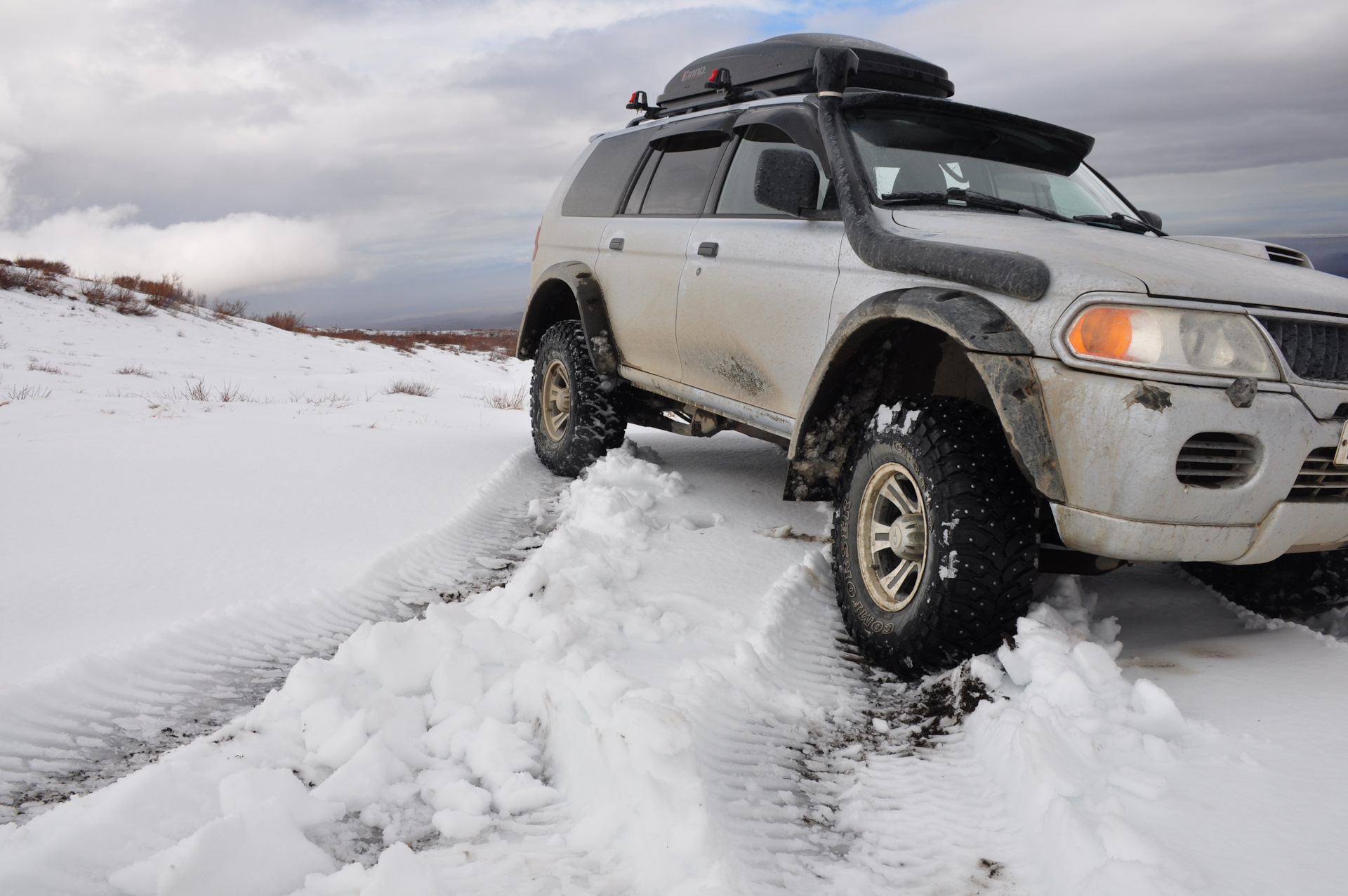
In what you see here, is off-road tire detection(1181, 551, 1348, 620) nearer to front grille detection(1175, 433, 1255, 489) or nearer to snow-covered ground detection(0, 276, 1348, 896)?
snow-covered ground detection(0, 276, 1348, 896)

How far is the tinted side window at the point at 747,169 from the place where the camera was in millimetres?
3721

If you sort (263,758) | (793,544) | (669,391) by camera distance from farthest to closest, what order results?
(669,391), (793,544), (263,758)

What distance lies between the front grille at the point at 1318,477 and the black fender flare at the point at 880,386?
Answer: 2.03ft

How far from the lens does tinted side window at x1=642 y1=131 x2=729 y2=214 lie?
13.4 feet

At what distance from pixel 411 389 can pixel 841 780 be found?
9.22 metres

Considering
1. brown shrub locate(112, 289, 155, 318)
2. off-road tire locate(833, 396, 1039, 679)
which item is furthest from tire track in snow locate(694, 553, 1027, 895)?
brown shrub locate(112, 289, 155, 318)

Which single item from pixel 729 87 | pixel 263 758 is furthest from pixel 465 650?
pixel 729 87

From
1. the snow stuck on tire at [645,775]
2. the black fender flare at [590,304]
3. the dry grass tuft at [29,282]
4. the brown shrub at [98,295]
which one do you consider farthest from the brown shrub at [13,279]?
the snow stuck on tire at [645,775]

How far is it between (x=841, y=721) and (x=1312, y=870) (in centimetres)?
113

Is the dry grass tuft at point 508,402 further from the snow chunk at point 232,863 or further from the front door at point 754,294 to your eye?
the snow chunk at point 232,863

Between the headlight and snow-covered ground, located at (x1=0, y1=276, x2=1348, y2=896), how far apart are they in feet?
2.63

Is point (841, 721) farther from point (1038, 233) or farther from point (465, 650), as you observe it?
point (1038, 233)

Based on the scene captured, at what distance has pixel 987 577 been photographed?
2.45 m

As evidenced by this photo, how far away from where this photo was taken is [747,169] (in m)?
3.88
